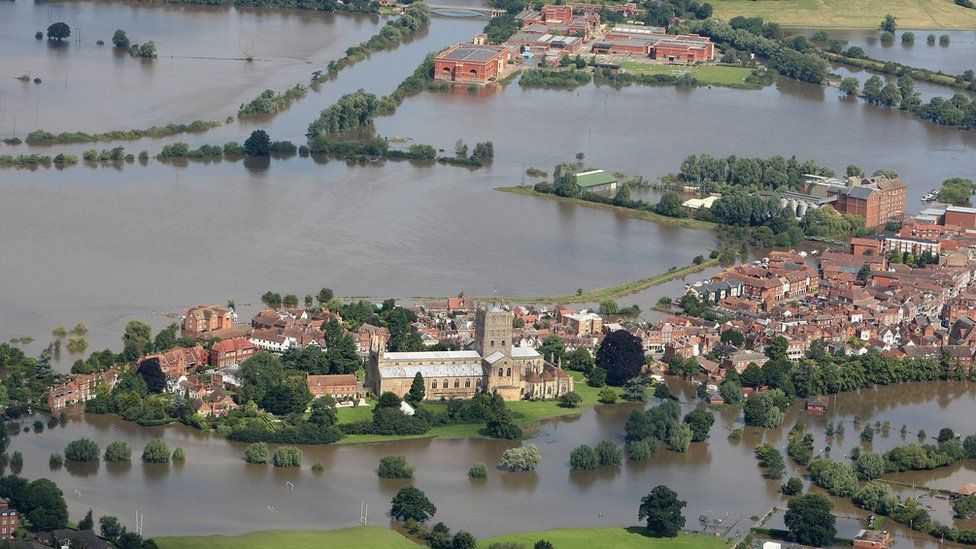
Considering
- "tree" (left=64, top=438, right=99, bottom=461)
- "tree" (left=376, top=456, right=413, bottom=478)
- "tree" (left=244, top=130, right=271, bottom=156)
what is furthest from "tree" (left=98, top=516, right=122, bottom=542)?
"tree" (left=244, top=130, right=271, bottom=156)

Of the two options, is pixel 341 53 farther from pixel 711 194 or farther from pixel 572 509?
pixel 572 509

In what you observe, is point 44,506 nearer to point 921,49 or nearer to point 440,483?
point 440,483

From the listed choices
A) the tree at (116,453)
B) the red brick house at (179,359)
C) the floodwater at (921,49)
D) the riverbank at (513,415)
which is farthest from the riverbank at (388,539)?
the floodwater at (921,49)

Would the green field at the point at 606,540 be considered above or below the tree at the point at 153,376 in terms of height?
below

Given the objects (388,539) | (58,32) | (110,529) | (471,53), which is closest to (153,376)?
(110,529)

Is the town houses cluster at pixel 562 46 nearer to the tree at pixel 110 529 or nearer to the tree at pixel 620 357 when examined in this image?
the tree at pixel 620 357

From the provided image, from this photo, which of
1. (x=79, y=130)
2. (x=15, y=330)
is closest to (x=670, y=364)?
(x=15, y=330)
